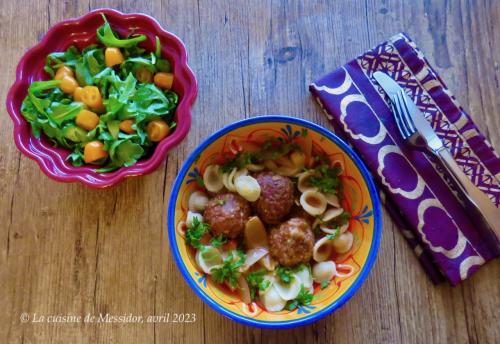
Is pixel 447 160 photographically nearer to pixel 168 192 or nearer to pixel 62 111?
pixel 168 192

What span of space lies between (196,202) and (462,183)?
62cm

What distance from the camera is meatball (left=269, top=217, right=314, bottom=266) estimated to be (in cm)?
101

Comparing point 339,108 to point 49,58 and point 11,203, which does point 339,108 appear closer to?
point 49,58

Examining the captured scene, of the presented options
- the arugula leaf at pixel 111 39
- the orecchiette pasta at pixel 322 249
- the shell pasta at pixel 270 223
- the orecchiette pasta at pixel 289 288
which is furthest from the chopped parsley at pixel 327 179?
the arugula leaf at pixel 111 39

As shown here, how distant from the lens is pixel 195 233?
3.33ft

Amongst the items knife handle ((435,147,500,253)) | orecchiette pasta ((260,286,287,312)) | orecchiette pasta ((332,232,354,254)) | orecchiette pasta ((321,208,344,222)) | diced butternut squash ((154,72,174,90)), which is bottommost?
orecchiette pasta ((260,286,287,312))

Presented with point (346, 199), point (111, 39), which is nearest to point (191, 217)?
point (346, 199)

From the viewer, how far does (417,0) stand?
4.05 ft

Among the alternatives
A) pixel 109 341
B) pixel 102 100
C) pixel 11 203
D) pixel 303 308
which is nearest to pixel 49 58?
pixel 102 100

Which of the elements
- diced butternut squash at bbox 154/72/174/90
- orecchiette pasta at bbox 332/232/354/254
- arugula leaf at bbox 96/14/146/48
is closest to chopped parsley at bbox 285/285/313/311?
orecchiette pasta at bbox 332/232/354/254

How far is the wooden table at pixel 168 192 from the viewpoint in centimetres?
111

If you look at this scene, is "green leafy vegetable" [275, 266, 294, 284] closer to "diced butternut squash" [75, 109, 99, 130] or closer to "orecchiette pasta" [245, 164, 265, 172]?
"orecchiette pasta" [245, 164, 265, 172]

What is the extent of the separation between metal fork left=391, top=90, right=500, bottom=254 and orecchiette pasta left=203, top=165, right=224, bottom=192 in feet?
1.48

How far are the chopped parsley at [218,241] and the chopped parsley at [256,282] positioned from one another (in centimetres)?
9
